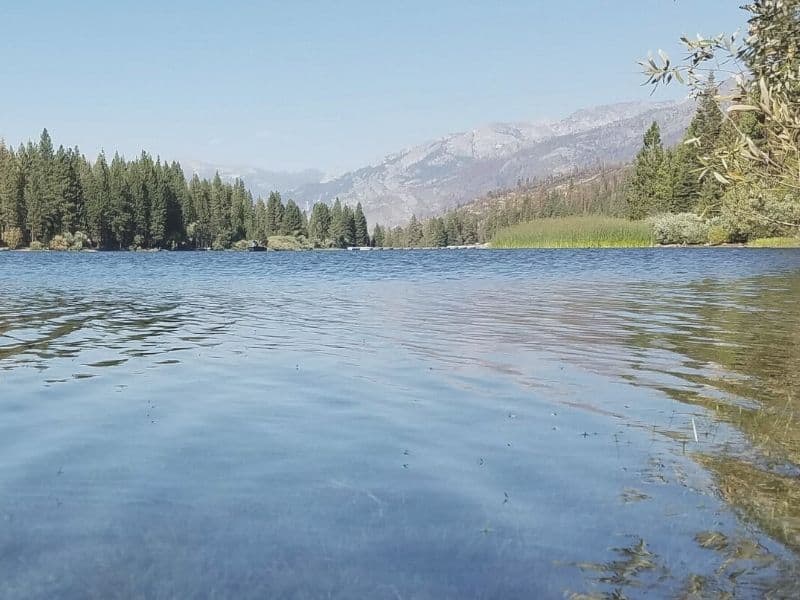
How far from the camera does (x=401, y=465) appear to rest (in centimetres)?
777

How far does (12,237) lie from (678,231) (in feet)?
344

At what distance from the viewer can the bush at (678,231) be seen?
8938 cm

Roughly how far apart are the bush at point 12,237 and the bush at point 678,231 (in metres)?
101

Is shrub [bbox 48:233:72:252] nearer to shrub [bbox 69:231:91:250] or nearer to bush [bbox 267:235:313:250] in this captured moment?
shrub [bbox 69:231:91:250]

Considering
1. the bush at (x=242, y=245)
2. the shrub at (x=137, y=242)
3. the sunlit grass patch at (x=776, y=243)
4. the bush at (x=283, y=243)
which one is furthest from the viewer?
the bush at (x=283, y=243)

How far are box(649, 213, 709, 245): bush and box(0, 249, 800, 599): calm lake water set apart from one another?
2985 inches

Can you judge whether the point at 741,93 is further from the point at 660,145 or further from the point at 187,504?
the point at 660,145

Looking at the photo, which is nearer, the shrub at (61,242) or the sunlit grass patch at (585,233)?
the sunlit grass patch at (585,233)

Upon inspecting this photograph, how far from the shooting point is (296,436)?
896cm

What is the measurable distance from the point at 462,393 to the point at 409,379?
4.67 ft

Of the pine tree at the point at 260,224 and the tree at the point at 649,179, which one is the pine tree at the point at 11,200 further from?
the tree at the point at 649,179

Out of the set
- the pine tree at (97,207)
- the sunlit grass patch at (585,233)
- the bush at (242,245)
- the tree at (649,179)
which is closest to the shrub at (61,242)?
the pine tree at (97,207)

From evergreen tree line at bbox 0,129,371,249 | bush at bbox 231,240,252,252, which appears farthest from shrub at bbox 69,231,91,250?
bush at bbox 231,240,252,252

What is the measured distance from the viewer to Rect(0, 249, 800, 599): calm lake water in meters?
5.23
